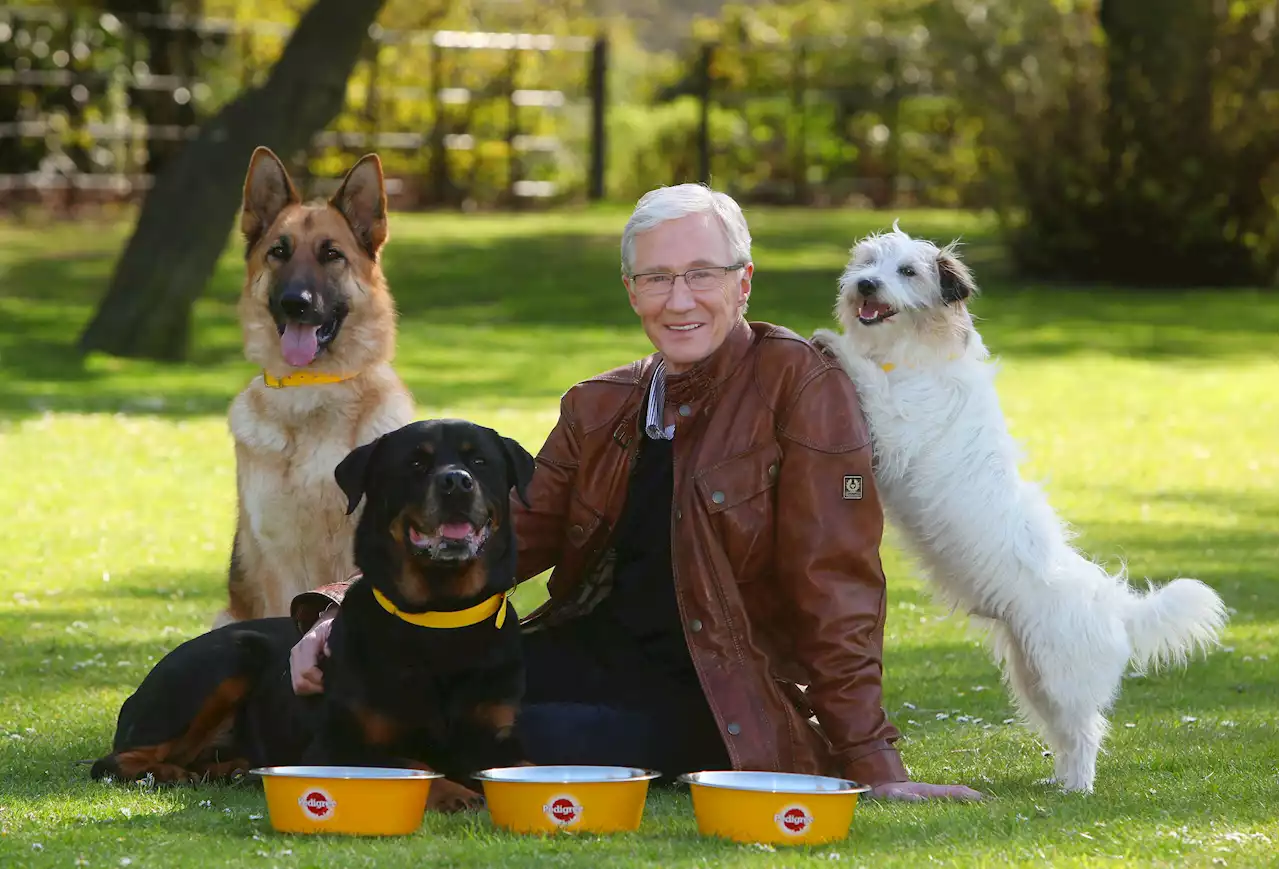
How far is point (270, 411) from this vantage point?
675cm

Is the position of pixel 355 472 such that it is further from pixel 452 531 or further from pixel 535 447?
pixel 535 447

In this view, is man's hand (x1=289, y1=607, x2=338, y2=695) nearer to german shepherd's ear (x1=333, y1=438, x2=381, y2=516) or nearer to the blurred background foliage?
german shepherd's ear (x1=333, y1=438, x2=381, y2=516)

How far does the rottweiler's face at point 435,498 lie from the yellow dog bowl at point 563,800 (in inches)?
24.9

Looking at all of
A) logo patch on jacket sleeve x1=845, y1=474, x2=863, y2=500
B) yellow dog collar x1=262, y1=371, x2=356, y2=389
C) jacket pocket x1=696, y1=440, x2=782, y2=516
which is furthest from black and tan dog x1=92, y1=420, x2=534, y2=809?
yellow dog collar x1=262, y1=371, x2=356, y2=389

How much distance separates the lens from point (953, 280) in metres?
6.24

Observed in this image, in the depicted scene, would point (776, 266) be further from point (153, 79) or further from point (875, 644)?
point (875, 644)

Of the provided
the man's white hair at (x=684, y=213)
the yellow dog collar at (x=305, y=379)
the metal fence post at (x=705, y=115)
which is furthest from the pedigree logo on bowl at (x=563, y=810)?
the metal fence post at (x=705, y=115)

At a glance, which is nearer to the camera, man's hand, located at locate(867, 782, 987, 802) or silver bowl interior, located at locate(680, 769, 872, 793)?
silver bowl interior, located at locate(680, 769, 872, 793)

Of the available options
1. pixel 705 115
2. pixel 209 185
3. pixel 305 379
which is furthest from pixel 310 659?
pixel 705 115

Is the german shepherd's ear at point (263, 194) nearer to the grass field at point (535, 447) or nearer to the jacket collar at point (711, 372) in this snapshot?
the grass field at point (535, 447)

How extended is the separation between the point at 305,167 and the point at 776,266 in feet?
25.8

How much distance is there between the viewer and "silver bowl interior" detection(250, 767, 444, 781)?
15.6 ft

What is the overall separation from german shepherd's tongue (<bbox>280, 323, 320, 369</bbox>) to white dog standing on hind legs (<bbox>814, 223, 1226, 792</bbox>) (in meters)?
1.89

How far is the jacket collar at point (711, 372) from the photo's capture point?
18.5 feet
